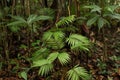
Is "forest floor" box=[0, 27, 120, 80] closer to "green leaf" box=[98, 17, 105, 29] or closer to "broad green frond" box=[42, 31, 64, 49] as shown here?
"green leaf" box=[98, 17, 105, 29]

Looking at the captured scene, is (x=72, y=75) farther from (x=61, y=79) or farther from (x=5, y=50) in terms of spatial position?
(x=5, y=50)

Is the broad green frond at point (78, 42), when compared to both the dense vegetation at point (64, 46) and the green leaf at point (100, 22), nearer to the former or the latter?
the dense vegetation at point (64, 46)

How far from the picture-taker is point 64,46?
464cm

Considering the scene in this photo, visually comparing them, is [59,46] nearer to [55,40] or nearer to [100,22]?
[55,40]

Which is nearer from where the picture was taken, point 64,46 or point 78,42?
point 78,42

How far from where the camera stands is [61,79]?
409 cm

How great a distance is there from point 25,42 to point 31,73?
1195 mm

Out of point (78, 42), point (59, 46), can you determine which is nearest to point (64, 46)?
point (59, 46)

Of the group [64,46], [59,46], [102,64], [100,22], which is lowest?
[102,64]

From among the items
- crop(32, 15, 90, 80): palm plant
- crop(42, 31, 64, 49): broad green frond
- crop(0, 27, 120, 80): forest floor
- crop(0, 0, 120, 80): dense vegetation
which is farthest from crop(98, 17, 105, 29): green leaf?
crop(0, 27, 120, 80): forest floor

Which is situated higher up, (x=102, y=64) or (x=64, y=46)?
(x=64, y=46)

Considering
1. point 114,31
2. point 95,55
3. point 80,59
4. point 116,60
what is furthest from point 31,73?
point 114,31

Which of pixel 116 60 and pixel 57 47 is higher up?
pixel 57 47

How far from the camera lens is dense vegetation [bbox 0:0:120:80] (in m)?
3.92
